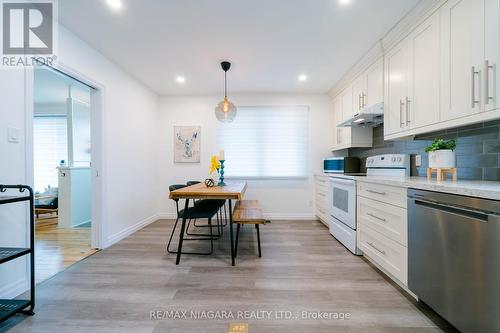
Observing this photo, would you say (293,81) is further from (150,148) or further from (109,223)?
(109,223)

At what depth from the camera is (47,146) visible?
5.34m

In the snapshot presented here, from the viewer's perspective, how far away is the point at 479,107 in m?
1.54

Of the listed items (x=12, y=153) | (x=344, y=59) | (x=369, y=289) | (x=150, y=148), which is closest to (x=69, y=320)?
(x=12, y=153)

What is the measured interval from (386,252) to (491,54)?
5.35 feet

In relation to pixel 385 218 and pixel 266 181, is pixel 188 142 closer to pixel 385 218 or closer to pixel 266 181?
pixel 266 181

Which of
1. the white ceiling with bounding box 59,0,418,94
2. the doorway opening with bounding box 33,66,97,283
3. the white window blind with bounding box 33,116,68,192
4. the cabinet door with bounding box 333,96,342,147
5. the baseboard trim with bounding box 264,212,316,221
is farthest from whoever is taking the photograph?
the white window blind with bounding box 33,116,68,192

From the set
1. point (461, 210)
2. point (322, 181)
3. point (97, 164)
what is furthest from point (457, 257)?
point (97, 164)

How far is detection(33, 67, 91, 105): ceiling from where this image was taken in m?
3.71


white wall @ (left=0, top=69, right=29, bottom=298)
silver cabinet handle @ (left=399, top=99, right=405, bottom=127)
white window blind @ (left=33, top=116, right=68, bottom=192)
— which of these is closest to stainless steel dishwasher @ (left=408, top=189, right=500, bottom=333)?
silver cabinet handle @ (left=399, top=99, right=405, bottom=127)

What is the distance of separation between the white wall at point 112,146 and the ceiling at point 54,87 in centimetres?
83

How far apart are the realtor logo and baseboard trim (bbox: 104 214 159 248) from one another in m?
2.19

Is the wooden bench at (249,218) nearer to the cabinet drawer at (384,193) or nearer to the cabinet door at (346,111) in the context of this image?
the cabinet drawer at (384,193)

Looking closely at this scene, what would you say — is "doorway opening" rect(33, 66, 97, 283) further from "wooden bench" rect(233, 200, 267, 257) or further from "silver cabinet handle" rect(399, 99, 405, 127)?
"silver cabinet handle" rect(399, 99, 405, 127)

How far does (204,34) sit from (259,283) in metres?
2.57
